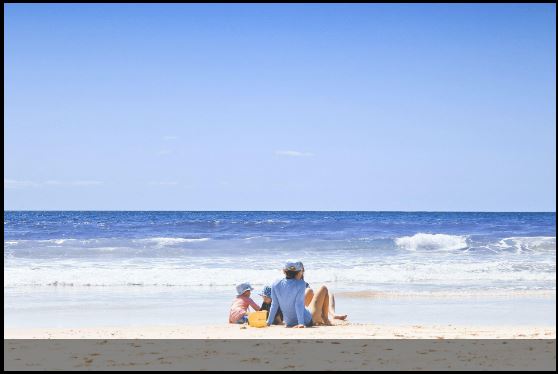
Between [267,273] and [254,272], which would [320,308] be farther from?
[267,273]

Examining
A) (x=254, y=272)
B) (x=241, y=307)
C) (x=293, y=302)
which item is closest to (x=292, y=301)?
(x=293, y=302)

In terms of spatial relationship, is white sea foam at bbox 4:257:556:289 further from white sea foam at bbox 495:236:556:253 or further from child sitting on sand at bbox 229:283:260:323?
white sea foam at bbox 495:236:556:253

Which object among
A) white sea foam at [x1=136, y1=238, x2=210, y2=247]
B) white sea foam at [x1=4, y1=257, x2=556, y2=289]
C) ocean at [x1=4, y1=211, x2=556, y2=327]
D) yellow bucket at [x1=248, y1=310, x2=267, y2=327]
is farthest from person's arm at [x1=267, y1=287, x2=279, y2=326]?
white sea foam at [x1=136, y1=238, x2=210, y2=247]

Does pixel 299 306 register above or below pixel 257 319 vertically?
above

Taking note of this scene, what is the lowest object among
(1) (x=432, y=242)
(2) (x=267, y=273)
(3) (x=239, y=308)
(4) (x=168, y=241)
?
(2) (x=267, y=273)

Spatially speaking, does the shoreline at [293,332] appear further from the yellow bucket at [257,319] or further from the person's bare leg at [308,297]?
the person's bare leg at [308,297]

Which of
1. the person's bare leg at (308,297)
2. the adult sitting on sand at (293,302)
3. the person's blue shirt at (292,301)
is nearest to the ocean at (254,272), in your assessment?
the person's bare leg at (308,297)

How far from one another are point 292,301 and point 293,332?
0.54 meters

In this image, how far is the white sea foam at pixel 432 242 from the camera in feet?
85.0

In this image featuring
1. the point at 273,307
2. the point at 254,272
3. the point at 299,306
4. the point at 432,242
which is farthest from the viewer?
the point at 432,242

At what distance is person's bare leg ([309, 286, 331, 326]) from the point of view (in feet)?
28.6

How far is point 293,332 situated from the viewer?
8023 mm

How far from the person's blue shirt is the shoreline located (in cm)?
15

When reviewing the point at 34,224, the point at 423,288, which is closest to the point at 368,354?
the point at 423,288
